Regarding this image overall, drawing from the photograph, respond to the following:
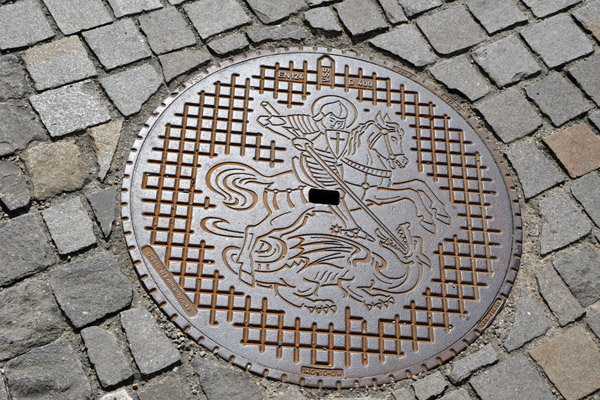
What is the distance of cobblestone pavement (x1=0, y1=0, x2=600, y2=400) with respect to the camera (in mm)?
2352

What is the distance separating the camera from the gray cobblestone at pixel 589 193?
2.88 m

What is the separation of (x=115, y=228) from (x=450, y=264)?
1366 millimetres

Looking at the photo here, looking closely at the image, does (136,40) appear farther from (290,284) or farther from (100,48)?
(290,284)

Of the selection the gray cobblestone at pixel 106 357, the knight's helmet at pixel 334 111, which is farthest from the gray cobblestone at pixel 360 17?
the gray cobblestone at pixel 106 357

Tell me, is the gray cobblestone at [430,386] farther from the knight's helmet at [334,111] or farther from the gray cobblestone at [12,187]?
the gray cobblestone at [12,187]

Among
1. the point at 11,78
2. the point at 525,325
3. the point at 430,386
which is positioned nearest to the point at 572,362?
the point at 525,325

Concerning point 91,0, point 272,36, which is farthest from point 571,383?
point 91,0

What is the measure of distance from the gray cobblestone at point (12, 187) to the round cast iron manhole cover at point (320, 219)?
0.40 m

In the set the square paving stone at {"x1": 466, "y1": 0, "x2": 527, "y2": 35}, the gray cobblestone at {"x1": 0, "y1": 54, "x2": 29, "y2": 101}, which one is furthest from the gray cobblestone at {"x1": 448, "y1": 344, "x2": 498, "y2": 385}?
the gray cobblestone at {"x1": 0, "y1": 54, "x2": 29, "y2": 101}

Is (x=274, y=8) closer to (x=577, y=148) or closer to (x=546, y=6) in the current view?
(x=546, y=6)

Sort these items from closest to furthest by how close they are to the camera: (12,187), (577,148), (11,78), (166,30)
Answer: (12,187)
(11,78)
(577,148)
(166,30)

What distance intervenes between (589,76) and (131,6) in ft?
7.65

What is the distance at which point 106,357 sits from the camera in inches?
91.3

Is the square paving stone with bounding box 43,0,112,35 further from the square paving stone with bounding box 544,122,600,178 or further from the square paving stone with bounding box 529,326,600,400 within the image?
the square paving stone with bounding box 529,326,600,400
